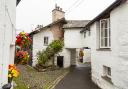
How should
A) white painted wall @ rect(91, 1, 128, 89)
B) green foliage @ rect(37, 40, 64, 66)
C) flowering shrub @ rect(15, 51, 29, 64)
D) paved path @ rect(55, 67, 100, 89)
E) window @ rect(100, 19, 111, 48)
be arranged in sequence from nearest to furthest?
1. flowering shrub @ rect(15, 51, 29, 64)
2. white painted wall @ rect(91, 1, 128, 89)
3. window @ rect(100, 19, 111, 48)
4. paved path @ rect(55, 67, 100, 89)
5. green foliage @ rect(37, 40, 64, 66)

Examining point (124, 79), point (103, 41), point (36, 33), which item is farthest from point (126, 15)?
point (36, 33)

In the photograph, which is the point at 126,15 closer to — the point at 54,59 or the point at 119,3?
the point at 119,3

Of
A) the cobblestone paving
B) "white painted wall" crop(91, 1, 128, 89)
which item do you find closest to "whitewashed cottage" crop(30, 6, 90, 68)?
the cobblestone paving

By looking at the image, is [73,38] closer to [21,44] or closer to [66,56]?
[66,56]

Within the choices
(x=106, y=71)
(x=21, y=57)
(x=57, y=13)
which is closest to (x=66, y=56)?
(x=57, y=13)

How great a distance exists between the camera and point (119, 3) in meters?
9.98

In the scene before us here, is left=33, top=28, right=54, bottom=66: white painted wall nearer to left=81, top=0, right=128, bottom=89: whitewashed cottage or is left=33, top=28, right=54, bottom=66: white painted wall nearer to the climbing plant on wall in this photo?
left=81, top=0, right=128, bottom=89: whitewashed cottage

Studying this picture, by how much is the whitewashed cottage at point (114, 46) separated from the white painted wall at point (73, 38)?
1100cm

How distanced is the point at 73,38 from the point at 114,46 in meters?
15.5

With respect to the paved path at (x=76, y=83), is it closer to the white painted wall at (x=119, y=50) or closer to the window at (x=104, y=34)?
the white painted wall at (x=119, y=50)

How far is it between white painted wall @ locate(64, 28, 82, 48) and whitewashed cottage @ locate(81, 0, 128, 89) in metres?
11.0

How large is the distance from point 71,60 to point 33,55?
5859 mm

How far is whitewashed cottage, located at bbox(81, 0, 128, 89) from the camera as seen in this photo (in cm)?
974

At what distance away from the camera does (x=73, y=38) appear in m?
26.7
